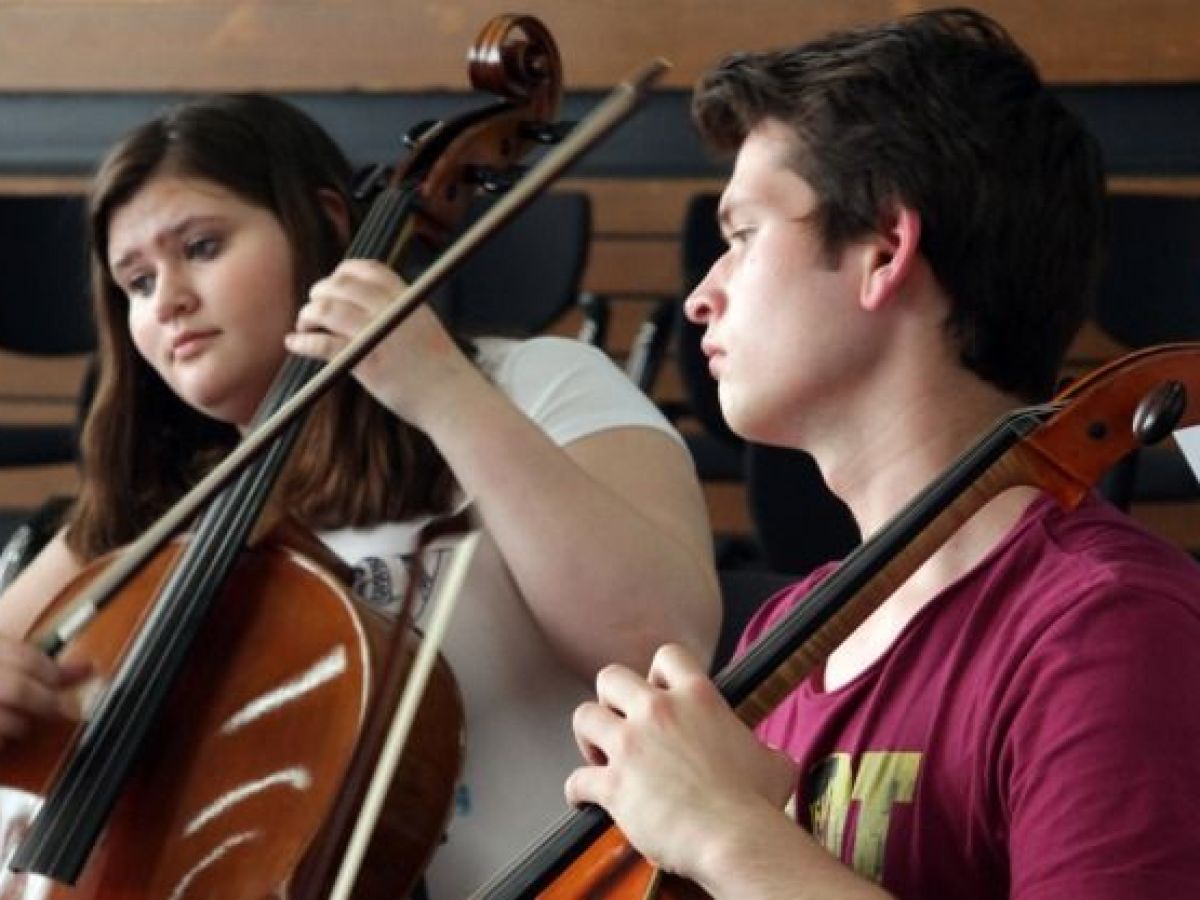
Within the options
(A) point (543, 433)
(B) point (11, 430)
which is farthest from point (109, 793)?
(B) point (11, 430)

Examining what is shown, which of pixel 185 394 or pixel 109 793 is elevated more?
pixel 185 394

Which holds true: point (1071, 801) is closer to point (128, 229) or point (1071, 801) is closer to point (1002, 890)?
point (1002, 890)

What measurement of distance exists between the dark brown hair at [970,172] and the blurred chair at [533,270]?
7.50 ft

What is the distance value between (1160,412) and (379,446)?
2.59 feet

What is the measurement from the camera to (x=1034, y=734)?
41.6 inches

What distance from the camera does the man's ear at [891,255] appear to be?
4.11ft

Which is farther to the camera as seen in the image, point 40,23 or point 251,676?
point 40,23

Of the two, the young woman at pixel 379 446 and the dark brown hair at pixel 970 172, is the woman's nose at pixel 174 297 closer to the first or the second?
the young woman at pixel 379 446

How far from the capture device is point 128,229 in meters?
1.86

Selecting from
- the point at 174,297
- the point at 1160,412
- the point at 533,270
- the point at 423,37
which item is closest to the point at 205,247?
the point at 174,297

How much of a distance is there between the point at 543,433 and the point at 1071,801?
682mm

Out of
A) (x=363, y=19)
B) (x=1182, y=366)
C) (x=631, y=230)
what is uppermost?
(x=1182, y=366)

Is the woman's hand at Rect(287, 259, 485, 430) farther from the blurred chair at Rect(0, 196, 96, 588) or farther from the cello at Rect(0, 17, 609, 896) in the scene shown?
the blurred chair at Rect(0, 196, 96, 588)

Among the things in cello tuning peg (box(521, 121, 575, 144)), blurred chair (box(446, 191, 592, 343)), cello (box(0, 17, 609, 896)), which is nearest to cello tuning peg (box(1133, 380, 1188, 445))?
cello (box(0, 17, 609, 896))
